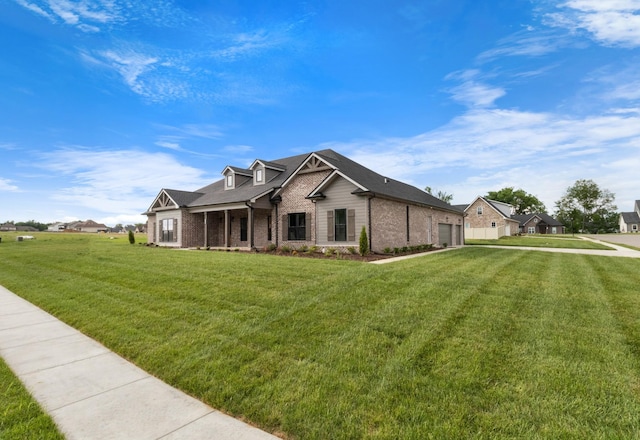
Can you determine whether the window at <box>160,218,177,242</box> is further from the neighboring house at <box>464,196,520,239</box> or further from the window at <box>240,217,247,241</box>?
the neighboring house at <box>464,196,520,239</box>

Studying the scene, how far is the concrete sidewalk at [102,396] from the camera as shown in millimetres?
2840

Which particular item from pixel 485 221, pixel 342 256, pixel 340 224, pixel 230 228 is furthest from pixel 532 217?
pixel 342 256

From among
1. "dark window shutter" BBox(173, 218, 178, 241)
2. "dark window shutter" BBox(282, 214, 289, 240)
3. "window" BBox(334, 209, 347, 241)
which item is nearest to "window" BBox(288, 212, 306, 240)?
"dark window shutter" BBox(282, 214, 289, 240)

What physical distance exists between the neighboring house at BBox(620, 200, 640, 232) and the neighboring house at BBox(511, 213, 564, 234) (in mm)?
20128

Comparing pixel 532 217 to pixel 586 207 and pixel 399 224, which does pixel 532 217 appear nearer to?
pixel 586 207

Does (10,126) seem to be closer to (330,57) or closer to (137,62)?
(137,62)

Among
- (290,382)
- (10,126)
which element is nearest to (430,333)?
(290,382)

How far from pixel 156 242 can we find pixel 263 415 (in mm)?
26228

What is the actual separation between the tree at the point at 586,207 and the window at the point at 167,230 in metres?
83.9

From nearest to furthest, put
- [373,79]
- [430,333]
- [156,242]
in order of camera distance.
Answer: [430,333] → [373,79] → [156,242]

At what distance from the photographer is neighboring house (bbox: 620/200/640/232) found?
7406 centimetres

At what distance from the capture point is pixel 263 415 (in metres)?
3.06

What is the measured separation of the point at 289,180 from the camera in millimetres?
18250

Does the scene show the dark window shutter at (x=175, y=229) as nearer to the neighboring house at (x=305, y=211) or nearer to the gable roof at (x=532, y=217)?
the neighboring house at (x=305, y=211)
